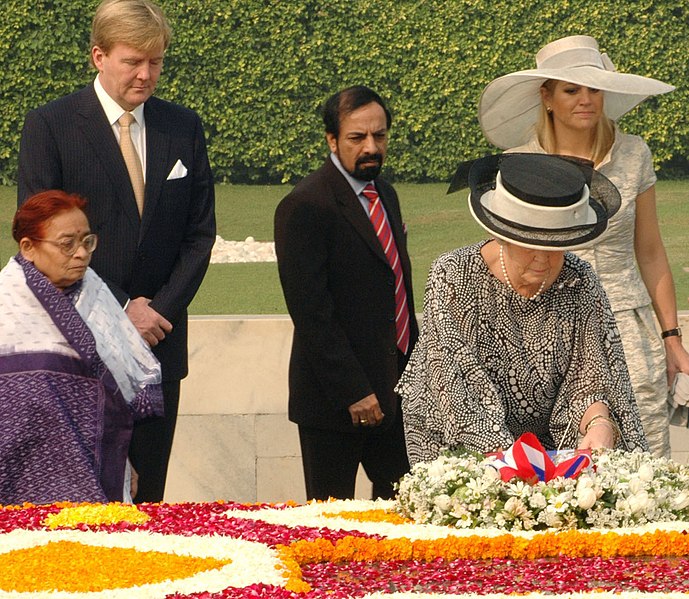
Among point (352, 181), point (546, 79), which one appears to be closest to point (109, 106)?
point (352, 181)

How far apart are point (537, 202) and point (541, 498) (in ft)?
3.28

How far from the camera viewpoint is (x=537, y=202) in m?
4.42

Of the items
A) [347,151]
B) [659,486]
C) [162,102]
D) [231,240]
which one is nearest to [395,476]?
[347,151]

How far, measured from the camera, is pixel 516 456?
401 centimetres

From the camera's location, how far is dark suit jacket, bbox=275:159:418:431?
5867 mm

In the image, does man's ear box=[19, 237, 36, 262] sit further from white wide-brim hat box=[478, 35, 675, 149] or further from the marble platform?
the marble platform

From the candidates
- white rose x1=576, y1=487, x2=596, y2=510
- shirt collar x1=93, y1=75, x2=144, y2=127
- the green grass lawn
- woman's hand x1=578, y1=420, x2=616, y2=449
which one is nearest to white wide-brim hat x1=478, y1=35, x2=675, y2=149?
shirt collar x1=93, y1=75, x2=144, y2=127

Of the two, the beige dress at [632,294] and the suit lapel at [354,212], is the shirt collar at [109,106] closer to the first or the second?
the suit lapel at [354,212]

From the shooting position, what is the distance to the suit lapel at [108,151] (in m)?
5.73

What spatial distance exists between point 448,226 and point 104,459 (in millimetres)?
11592

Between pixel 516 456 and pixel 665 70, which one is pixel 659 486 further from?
pixel 665 70

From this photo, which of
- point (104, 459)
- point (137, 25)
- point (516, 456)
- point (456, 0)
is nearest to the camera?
point (516, 456)

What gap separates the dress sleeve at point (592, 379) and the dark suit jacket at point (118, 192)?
5.87 ft

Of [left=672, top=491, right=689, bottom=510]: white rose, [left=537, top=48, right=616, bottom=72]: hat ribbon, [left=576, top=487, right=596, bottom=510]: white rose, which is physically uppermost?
[left=537, top=48, right=616, bottom=72]: hat ribbon
